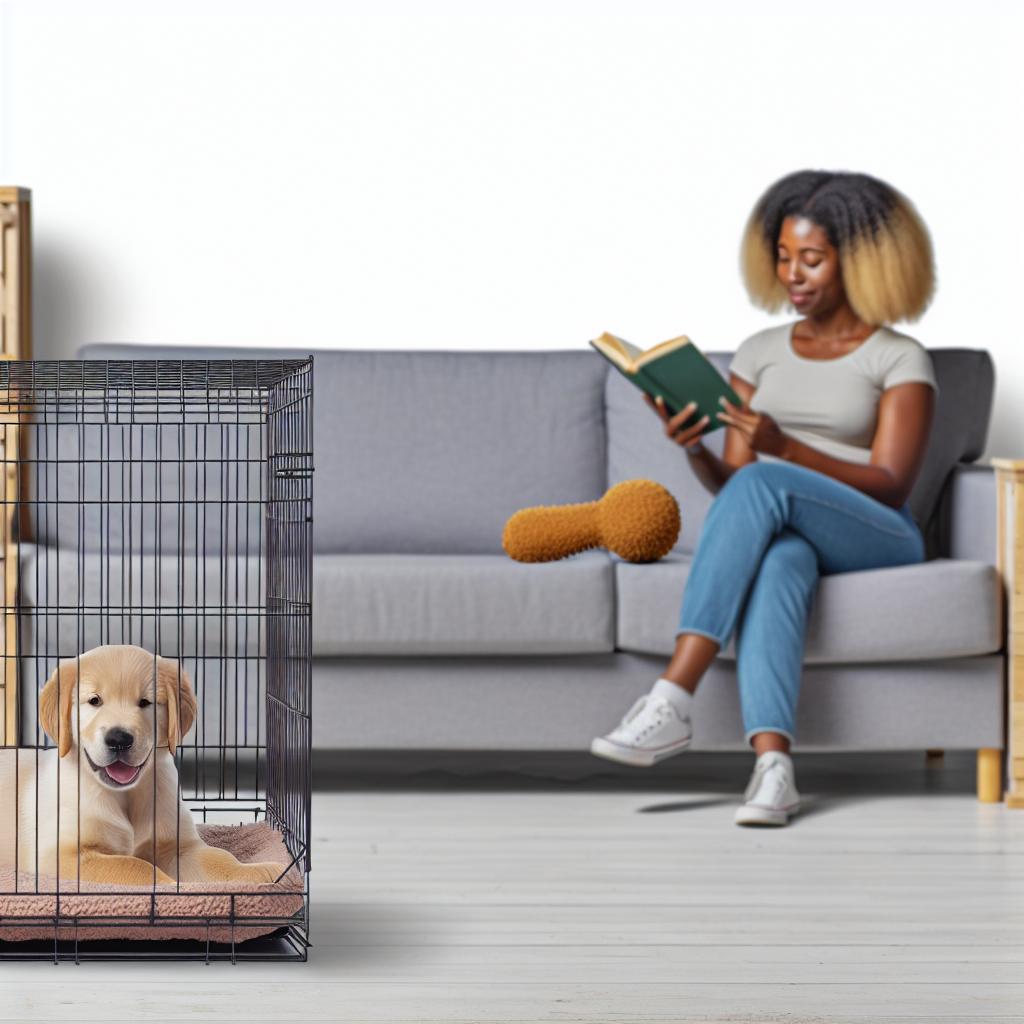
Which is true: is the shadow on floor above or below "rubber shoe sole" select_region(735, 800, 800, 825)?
below

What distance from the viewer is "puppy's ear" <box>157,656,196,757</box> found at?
5.96 feet

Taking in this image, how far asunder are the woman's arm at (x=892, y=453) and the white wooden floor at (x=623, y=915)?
557 millimetres

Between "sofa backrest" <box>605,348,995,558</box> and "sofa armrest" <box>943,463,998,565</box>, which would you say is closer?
"sofa armrest" <box>943,463,998,565</box>

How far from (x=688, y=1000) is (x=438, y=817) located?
0.97 metres

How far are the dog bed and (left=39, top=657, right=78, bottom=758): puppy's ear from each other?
0.16 metres

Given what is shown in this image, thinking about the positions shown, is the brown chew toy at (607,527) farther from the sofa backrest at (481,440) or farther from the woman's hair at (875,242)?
the woman's hair at (875,242)

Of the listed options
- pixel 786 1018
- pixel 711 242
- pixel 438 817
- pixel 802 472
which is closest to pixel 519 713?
pixel 438 817

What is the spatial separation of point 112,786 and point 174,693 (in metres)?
0.13

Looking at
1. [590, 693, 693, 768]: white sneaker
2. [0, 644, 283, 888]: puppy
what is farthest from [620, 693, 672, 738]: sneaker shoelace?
[0, 644, 283, 888]: puppy

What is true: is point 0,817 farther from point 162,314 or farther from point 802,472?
point 162,314

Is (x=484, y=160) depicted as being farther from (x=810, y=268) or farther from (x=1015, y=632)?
(x=1015, y=632)

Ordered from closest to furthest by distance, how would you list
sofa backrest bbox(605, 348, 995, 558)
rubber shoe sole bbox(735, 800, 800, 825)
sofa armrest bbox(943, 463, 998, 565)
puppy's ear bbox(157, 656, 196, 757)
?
puppy's ear bbox(157, 656, 196, 757) → rubber shoe sole bbox(735, 800, 800, 825) → sofa armrest bbox(943, 463, 998, 565) → sofa backrest bbox(605, 348, 995, 558)

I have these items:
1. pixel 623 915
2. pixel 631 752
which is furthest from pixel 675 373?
pixel 623 915

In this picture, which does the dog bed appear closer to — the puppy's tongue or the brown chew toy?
the puppy's tongue
